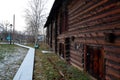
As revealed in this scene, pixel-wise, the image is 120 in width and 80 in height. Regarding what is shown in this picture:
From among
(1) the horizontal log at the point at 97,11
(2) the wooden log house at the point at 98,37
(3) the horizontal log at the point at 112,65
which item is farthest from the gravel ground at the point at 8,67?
(3) the horizontal log at the point at 112,65

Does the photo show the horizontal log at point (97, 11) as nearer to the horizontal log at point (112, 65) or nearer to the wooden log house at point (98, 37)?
the wooden log house at point (98, 37)

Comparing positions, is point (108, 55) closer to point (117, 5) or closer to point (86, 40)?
point (117, 5)

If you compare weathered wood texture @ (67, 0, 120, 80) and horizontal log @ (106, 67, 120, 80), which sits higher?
weathered wood texture @ (67, 0, 120, 80)

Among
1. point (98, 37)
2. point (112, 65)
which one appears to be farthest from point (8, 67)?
point (112, 65)

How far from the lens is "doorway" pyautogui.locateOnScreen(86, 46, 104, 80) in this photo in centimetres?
678

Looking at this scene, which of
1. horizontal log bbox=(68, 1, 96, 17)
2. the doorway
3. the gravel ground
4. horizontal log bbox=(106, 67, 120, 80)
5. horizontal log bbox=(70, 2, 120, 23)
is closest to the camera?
horizontal log bbox=(106, 67, 120, 80)

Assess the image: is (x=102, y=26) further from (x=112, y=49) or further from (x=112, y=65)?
(x=112, y=65)

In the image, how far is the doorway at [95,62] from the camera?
22.2 feet

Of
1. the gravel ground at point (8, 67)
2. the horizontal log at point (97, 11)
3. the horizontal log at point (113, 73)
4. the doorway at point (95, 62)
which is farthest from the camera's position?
the gravel ground at point (8, 67)

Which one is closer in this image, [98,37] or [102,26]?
[102,26]

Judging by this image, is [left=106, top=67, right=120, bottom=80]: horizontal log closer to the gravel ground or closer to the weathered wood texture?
the weathered wood texture

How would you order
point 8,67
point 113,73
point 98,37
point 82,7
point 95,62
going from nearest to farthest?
point 113,73
point 98,37
point 95,62
point 82,7
point 8,67

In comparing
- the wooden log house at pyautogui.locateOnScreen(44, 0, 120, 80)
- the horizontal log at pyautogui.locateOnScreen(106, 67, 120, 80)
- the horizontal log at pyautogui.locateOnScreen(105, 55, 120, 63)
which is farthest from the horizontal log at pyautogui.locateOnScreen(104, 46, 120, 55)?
the horizontal log at pyautogui.locateOnScreen(106, 67, 120, 80)

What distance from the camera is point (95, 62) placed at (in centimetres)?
739
